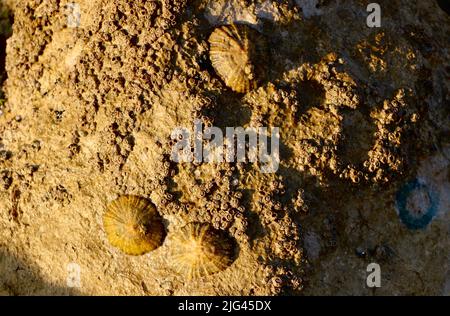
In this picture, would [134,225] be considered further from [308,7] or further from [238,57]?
[308,7]

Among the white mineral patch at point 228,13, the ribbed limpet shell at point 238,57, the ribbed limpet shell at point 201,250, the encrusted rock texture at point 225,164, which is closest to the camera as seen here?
the ribbed limpet shell at point 201,250

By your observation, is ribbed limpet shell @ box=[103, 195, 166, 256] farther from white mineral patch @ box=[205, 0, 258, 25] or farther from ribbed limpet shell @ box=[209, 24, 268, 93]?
white mineral patch @ box=[205, 0, 258, 25]

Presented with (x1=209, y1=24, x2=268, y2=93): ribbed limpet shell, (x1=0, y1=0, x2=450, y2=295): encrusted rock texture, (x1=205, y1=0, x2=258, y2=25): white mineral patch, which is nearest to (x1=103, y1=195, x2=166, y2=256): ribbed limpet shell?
(x1=0, y1=0, x2=450, y2=295): encrusted rock texture

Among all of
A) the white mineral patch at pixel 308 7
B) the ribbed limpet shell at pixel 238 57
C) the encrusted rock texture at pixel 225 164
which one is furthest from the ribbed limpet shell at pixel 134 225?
the white mineral patch at pixel 308 7

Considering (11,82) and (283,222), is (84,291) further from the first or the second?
(11,82)

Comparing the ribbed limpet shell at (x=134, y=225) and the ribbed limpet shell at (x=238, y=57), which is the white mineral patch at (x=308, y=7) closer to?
the ribbed limpet shell at (x=238, y=57)
